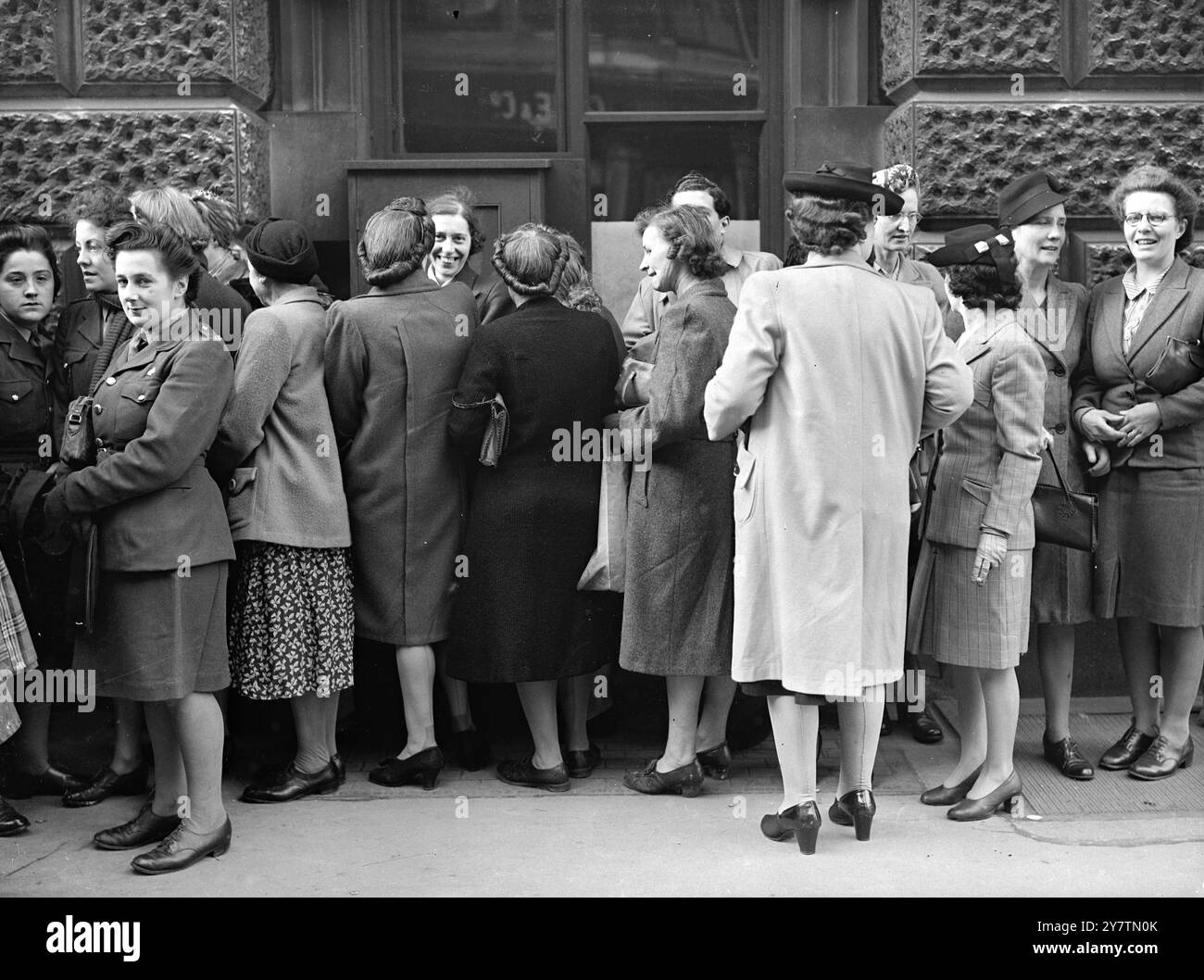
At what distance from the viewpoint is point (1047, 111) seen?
592 cm

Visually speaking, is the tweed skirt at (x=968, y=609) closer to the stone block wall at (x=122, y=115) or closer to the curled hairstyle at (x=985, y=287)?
the curled hairstyle at (x=985, y=287)

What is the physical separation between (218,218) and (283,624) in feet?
5.06

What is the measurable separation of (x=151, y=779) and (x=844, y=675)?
8.46 ft

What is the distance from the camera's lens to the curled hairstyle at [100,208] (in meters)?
5.20

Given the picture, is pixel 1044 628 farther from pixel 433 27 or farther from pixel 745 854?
pixel 433 27

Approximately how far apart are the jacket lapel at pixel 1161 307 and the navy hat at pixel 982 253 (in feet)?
2.52

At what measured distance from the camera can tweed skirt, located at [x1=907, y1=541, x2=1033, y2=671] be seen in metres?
4.66

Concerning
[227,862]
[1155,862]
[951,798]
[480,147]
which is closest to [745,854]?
[951,798]

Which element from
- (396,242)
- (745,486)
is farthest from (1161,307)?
(396,242)

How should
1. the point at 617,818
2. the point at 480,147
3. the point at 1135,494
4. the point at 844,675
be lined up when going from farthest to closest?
the point at 480,147 < the point at 1135,494 < the point at 617,818 < the point at 844,675

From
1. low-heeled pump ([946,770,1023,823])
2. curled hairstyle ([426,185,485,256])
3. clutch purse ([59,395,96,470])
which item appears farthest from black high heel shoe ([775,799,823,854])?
curled hairstyle ([426,185,485,256])

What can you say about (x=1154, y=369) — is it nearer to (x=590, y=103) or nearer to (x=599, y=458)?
(x=599, y=458)

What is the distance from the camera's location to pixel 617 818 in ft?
15.7

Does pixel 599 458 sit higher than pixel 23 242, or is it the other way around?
pixel 23 242
